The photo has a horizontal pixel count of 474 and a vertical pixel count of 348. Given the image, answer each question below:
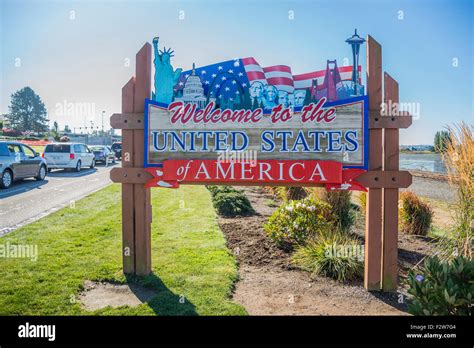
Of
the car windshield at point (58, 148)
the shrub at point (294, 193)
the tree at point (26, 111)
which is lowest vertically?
the shrub at point (294, 193)

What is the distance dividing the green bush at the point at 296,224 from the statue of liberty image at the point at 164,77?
9.45 feet

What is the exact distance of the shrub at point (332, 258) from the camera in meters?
4.78

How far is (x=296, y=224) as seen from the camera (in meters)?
5.93

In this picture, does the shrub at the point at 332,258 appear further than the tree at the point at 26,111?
No

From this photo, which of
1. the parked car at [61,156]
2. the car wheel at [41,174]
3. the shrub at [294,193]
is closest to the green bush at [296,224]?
the shrub at [294,193]

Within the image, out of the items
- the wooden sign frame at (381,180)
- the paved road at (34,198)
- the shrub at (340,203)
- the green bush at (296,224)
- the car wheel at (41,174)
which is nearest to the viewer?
the wooden sign frame at (381,180)

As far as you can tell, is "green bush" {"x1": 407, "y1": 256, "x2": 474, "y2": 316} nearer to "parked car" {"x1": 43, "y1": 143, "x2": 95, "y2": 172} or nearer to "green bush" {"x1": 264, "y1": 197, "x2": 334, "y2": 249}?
"green bush" {"x1": 264, "y1": 197, "x2": 334, "y2": 249}

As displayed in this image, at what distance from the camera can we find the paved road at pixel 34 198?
310 inches

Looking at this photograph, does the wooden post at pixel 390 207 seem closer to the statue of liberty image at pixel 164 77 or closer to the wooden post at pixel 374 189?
the wooden post at pixel 374 189

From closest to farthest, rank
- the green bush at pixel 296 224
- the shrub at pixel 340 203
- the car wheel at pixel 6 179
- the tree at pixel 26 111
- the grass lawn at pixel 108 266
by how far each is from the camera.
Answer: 1. the grass lawn at pixel 108 266
2. the green bush at pixel 296 224
3. the shrub at pixel 340 203
4. the car wheel at pixel 6 179
5. the tree at pixel 26 111

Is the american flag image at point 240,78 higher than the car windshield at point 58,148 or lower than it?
higher

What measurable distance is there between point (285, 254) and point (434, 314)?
8.98ft

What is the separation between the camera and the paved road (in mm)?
7879
